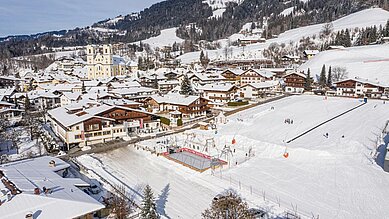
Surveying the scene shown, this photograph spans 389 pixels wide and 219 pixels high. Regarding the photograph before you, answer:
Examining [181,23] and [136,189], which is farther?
[181,23]

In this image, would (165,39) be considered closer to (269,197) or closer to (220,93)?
(220,93)

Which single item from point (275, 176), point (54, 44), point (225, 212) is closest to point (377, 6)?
point (275, 176)

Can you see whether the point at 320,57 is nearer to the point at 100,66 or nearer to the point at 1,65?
the point at 100,66

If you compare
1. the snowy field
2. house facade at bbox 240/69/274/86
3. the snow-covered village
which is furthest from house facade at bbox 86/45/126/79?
the snowy field

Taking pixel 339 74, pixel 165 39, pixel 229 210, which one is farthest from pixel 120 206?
pixel 165 39

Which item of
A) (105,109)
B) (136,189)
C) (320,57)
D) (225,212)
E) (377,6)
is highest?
(377,6)

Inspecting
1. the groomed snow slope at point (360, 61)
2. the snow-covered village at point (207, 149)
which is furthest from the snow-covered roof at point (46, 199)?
the groomed snow slope at point (360, 61)
